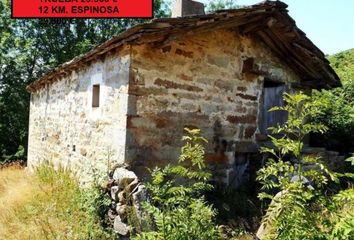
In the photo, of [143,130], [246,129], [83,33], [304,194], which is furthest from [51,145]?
[83,33]

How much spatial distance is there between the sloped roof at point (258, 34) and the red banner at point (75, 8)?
69.4 inches

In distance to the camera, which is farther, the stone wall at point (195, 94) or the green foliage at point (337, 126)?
the green foliage at point (337, 126)

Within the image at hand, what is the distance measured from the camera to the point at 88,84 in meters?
7.16

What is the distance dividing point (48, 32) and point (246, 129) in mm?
14263

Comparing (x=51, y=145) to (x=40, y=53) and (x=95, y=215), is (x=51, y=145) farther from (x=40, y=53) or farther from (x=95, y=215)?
(x=40, y=53)

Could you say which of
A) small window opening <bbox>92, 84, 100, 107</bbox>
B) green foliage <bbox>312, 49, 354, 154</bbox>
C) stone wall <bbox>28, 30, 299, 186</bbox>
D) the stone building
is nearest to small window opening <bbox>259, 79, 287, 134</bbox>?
the stone building

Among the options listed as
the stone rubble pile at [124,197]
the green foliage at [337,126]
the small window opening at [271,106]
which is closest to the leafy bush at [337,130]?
the green foliage at [337,126]

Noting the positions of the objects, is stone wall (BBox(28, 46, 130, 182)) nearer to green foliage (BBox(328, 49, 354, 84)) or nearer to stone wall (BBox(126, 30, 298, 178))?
stone wall (BBox(126, 30, 298, 178))

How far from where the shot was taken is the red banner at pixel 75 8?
873 cm

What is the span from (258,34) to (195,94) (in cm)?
213

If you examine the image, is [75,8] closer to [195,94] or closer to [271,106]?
[195,94]

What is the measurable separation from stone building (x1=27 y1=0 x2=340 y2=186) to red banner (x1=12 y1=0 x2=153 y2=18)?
1759 mm

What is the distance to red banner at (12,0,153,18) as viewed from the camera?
344 inches

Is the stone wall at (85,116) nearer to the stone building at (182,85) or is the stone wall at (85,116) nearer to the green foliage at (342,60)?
the stone building at (182,85)
